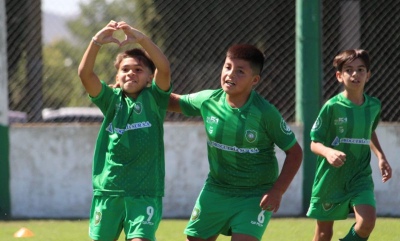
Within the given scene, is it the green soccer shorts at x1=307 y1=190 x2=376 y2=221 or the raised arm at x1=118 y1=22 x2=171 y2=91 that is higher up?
the raised arm at x1=118 y1=22 x2=171 y2=91

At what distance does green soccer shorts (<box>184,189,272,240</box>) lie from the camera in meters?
5.63

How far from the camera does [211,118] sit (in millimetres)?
5863

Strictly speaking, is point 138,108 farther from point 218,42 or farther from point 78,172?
point 218,42

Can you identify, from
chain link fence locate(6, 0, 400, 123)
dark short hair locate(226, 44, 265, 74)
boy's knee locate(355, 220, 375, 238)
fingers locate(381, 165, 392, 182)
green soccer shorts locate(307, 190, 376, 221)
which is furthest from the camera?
chain link fence locate(6, 0, 400, 123)

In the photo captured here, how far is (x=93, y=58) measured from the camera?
18.9 ft

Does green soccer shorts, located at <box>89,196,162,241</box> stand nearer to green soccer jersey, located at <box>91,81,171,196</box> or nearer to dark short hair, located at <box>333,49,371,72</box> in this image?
green soccer jersey, located at <box>91,81,171,196</box>

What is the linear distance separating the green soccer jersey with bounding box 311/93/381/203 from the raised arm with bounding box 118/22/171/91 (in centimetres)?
154

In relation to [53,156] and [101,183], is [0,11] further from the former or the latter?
[101,183]

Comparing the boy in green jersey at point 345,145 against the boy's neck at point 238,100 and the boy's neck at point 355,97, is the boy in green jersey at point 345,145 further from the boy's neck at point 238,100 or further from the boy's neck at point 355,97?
the boy's neck at point 238,100

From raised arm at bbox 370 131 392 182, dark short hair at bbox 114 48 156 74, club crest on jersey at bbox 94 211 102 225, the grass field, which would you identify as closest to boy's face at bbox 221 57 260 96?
dark short hair at bbox 114 48 156 74

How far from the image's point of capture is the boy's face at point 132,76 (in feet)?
19.2

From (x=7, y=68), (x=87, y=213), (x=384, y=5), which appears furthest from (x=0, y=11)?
(x=384, y=5)

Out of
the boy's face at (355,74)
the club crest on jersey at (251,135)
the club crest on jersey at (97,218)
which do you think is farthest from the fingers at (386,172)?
the club crest on jersey at (97,218)

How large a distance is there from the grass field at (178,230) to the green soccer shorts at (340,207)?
3.91ft
